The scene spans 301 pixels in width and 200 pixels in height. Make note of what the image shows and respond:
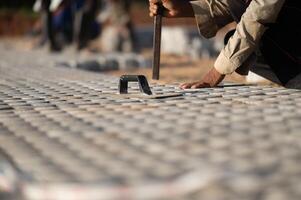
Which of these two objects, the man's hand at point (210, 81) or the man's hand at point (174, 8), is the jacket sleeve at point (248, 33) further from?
the man's hand at point (174, 8)

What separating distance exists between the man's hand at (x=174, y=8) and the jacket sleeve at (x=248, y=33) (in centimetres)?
52

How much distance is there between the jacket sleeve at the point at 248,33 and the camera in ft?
11.5

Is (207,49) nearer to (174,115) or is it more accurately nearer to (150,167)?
(174,115)

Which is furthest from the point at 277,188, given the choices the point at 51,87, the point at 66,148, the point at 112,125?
the point at 51,87

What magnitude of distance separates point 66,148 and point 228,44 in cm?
167

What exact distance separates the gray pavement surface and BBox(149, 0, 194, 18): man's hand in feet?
1.96

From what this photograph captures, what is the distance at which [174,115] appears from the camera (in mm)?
2926

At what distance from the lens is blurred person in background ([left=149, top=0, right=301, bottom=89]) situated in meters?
3.59

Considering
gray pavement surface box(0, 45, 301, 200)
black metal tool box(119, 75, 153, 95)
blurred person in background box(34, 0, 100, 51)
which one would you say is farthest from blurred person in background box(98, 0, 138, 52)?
gray pavement surface box(0, 45, 301, 200)

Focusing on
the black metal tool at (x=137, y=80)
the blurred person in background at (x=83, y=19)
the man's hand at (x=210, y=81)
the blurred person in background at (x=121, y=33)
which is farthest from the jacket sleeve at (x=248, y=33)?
the blurred person in background at (x=121, y=33)

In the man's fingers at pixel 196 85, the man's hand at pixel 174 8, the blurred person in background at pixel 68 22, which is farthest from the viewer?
the blurred person in background at pixel 68 22

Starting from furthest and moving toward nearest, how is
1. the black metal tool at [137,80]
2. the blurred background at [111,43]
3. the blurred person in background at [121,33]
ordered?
1. the blurred person in background at [121,33]
2. the blurred background at [111,43]
3. the black metal tool at [137,80]

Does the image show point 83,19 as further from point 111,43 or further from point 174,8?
point 174,8

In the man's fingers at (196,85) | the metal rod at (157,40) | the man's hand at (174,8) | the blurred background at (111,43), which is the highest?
the man's hand at (174,8)
